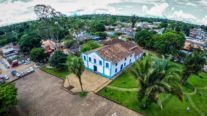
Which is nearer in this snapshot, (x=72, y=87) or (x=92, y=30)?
(x=72, y=87)

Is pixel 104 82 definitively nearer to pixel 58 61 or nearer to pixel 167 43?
pixel 58 61

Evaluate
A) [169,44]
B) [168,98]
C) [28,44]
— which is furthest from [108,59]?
[28,44]

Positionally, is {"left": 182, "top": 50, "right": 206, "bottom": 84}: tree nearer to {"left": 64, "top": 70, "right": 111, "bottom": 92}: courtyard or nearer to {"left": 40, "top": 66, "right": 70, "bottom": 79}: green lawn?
{"left": 64, "top": 70, "right": 111, "bottom": 92}: courtyard

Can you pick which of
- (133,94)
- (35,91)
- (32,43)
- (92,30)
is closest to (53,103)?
(35,91)

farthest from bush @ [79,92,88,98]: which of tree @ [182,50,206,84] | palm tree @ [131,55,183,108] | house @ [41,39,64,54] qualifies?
house @ [41,39,64,54]

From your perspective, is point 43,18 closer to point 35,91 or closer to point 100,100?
point 35,91

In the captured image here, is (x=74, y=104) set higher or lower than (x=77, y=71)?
lower
